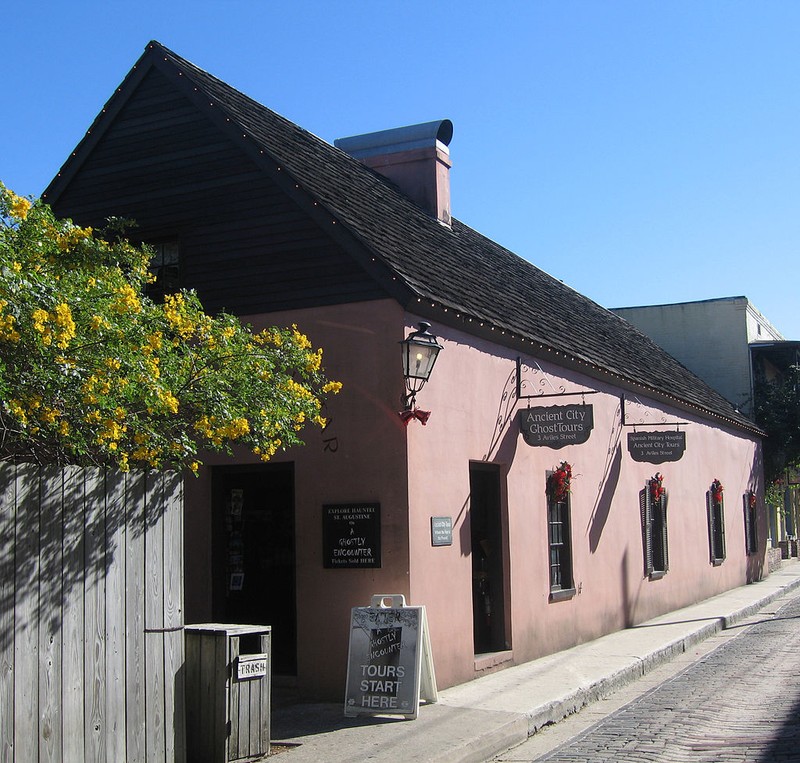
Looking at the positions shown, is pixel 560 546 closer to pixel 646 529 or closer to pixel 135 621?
pixel 646 529

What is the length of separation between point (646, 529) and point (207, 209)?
29.6ft

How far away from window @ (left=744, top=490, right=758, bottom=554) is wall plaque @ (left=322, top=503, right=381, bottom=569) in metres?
16.7

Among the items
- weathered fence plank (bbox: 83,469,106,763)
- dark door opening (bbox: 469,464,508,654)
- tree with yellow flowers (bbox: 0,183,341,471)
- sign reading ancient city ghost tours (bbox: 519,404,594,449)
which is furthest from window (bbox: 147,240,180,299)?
weathered fence plank (bbox: 83,469,106,763)

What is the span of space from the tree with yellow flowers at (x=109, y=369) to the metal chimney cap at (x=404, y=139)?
318 inches

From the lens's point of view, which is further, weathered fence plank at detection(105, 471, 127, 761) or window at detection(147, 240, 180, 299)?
window at detection(147, 240, 180, 299)

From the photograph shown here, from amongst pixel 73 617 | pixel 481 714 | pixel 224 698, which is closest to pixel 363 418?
pixel 481 714

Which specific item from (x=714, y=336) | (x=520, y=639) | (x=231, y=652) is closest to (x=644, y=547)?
(x=520, y=639)

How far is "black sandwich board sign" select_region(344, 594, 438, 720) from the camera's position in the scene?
336 inches

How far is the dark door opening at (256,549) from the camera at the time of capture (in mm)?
10422

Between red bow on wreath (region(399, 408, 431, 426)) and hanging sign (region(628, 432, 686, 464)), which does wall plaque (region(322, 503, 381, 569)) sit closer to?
red bow on wreath (region(399, 408, 431, 426))

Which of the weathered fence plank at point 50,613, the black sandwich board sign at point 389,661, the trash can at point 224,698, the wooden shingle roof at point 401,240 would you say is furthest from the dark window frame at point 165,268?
the weathered fence plank at point 50,613

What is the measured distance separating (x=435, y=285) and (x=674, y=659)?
5594mm

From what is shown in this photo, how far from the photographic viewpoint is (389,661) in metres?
8.70

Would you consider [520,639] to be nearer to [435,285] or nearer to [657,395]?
[435,285]
